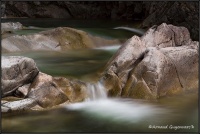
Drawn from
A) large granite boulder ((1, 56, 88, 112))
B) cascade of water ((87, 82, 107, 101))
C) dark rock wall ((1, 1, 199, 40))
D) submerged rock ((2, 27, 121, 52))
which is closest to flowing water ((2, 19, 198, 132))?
cascade of water ((87, 82, 107, 101))

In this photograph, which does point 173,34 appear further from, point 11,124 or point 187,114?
point 11,124

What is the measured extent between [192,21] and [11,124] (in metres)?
17.0

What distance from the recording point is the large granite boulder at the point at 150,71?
1095cm

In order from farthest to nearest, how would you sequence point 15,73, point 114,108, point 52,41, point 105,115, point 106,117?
point 52,41, point 114,108, point 15,73, point 105,115, point 106,117

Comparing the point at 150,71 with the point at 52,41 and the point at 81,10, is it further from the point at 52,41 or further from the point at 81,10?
the point at 81,10

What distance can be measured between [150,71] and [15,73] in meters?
4.37

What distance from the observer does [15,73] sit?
32.4 feet

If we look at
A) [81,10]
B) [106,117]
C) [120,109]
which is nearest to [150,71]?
[120,109]

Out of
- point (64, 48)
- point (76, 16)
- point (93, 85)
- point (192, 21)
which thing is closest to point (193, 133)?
point (93, 85)

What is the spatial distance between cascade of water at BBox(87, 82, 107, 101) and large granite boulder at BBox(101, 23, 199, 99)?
19cm

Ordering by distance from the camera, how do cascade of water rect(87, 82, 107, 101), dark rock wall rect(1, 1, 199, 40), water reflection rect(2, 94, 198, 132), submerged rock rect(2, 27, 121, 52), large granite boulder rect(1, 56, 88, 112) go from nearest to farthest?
1. water reflection rect(2, 94, 198, 132)
2. large granite boulder rect(1, 56, 88, 112)
3. cascade of water rect(87, 82, 107, 101)
4. submerged rock rect(2, 27, 121, 52)
5. dark rock wall rect(1, 1, 199, 40)

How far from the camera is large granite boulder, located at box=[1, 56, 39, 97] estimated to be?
31.7 feet

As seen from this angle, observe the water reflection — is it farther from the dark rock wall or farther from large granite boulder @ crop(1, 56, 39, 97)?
the dark rock wall

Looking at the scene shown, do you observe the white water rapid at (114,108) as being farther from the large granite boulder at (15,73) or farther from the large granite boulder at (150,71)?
the large granite boulder at (15,73)
